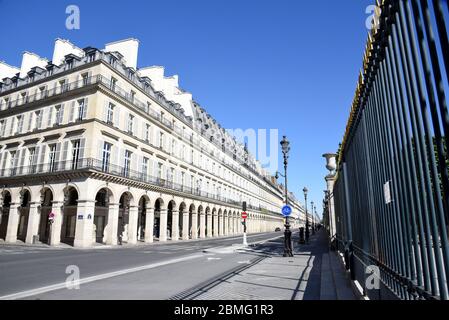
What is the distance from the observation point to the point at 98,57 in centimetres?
2723

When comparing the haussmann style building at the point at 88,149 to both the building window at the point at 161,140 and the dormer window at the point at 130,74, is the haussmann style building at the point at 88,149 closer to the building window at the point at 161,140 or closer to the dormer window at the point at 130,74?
the dormer window at the point at 130,74

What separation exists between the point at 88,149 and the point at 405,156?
25.8 meters

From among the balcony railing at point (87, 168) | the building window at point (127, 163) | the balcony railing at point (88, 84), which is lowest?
the balcony railing at point (87, 168)

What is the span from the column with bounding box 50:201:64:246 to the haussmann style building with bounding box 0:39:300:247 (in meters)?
0.08

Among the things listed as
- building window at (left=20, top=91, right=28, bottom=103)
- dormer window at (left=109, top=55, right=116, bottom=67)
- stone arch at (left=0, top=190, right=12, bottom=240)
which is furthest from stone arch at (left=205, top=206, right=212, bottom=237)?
building window at (left=20, top=91, right=28, bottom=103)

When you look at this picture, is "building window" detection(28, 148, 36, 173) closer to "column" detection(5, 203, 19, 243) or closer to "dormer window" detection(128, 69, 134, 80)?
"column" detection(5, 203, 19, 243)

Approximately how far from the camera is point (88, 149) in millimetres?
25094

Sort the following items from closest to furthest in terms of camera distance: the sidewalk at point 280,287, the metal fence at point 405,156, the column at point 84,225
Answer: the metal fence at point 405,156
the sidewalk at point 280,287
the column at point 84,225

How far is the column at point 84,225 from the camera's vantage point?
77.3 feet

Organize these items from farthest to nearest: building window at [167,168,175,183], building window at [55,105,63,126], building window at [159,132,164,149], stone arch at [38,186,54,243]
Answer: building window at [167,168,175,183]
building window at [159,132,164,149]
stone arch at [38,186,54,243]
building window at [55,105,63,126]

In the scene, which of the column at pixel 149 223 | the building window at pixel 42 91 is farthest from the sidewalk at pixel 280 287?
the building window at pixel 42 91

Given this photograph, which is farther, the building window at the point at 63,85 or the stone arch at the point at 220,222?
the stone arch at the point at 220,222

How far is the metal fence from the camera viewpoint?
1855 millimetres
